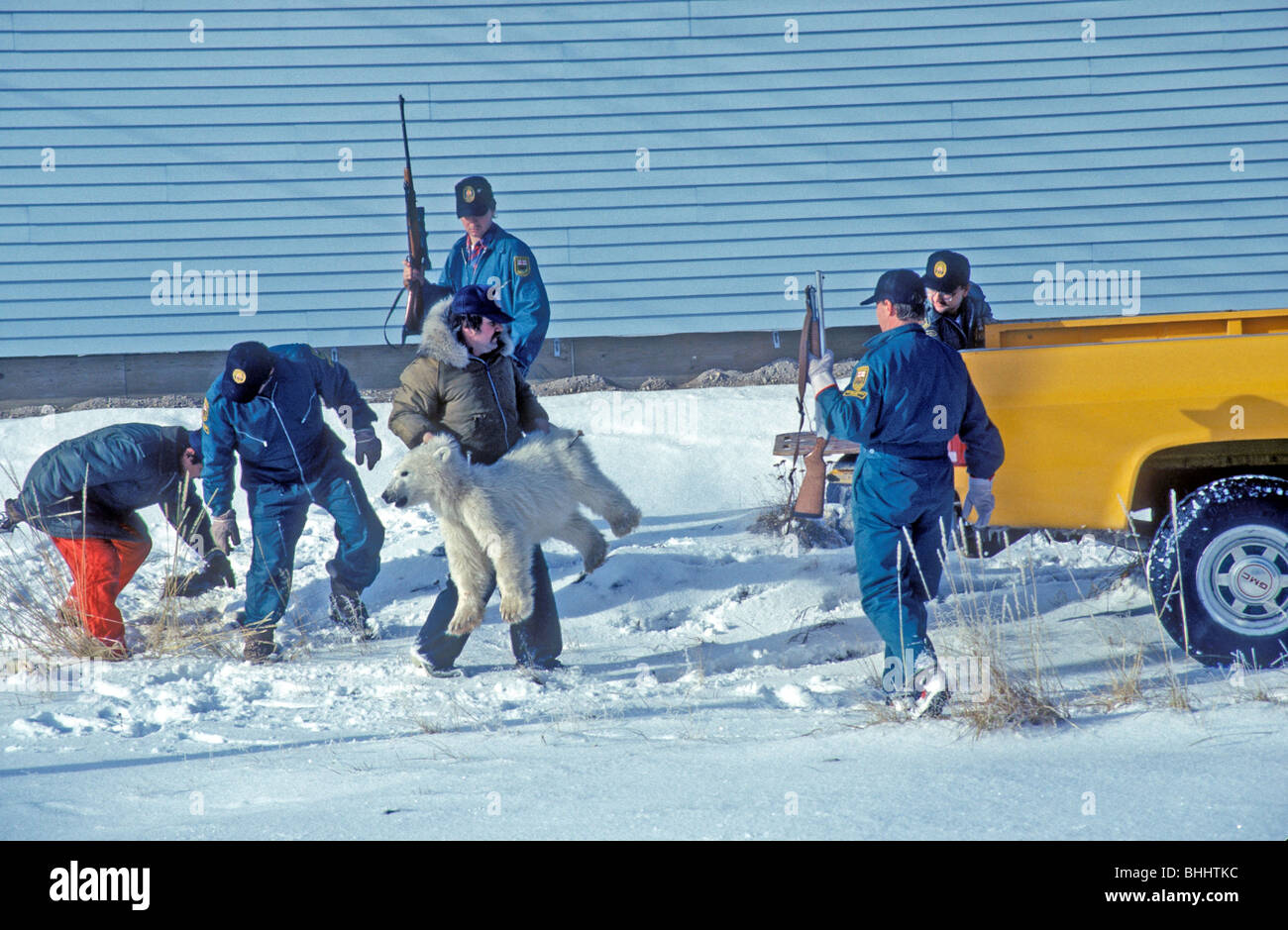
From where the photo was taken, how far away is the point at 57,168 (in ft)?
34.1

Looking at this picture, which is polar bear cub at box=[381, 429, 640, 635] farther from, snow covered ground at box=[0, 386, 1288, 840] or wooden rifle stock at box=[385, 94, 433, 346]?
wooden rifle stock at box=[385, 94, 433, 346]

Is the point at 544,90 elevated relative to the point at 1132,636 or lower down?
elevated

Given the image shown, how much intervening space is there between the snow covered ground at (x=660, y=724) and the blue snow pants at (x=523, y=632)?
0.16 meters

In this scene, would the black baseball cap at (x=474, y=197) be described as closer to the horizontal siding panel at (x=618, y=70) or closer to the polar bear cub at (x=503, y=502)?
the polar bear cub at (x=503, y=502)

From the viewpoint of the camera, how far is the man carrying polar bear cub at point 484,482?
4883 millimetres

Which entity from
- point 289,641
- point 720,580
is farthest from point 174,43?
point 720,580

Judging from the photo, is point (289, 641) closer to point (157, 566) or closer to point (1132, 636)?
point (157, 566)

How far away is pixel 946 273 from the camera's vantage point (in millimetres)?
5707

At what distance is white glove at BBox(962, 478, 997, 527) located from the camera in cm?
441

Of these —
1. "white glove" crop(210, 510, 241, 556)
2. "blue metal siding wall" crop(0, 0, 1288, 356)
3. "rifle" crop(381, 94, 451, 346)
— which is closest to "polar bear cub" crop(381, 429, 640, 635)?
"white glove" crop(210, 510, 241, 556)

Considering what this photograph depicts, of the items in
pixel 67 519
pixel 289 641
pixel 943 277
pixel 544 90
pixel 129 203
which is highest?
pixel 544 90

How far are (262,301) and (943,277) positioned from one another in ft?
24.2

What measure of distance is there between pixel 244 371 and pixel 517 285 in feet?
5.87

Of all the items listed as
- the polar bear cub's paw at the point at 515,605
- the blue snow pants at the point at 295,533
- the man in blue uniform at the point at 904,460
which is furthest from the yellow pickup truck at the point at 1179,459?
the blue snow pants at the point at 295,533
